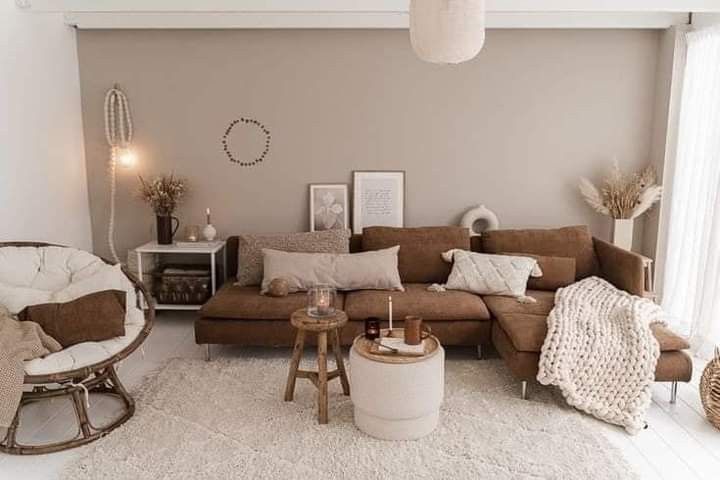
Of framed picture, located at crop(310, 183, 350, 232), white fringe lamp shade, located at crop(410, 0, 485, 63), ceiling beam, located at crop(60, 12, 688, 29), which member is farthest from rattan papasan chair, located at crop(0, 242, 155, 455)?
white fringe lamp shade, located at crop(410, 0, 485, 63)

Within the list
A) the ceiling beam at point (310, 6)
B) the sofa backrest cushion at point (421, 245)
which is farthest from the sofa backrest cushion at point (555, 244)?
the ceiling beam at point (310, 6)

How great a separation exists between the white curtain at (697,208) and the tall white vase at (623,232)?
0.26 meters

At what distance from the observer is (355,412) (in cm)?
303

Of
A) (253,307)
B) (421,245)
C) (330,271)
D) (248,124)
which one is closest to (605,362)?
(421,245)

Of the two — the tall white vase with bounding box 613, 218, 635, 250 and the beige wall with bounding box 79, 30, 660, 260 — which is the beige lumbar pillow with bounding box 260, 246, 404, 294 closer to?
the beige wall with bounding box 79, 30, 660, 260

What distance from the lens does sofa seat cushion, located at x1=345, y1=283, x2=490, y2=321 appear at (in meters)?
3.78

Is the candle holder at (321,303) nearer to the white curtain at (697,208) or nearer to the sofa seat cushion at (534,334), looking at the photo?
the sofa seat cushion at (534,334)

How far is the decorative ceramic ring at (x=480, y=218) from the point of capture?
4770 millimetres

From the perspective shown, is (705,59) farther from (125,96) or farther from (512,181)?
(125,96)

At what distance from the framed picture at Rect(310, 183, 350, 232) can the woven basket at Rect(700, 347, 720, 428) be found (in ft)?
8.74

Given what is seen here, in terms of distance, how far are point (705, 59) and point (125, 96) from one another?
410cm

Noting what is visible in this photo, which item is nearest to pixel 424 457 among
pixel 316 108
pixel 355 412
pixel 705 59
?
pixel 355 412

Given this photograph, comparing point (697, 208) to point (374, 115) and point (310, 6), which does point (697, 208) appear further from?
point (310, 6)

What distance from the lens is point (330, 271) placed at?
4.07 m
